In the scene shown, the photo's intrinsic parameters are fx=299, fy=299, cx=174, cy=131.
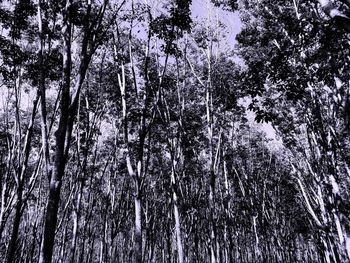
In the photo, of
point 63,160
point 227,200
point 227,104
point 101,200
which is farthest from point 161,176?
point 63,160

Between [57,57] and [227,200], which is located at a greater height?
[57,57]

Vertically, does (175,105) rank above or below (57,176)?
above

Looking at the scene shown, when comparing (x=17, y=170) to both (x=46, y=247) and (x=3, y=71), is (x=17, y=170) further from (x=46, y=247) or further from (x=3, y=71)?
(x=46, y=247)

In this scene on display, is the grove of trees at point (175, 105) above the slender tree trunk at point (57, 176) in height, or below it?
Result: above

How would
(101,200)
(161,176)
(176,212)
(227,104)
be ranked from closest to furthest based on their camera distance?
1. (176,212)
2. (227,104)
3. (161,176)
4. (101,200)

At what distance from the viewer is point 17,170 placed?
9297 mm

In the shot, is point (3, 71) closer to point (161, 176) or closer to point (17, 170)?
point (17, 170)

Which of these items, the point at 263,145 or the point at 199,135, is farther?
the point at 263,145

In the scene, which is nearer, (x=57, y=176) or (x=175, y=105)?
(x=57, y=176)


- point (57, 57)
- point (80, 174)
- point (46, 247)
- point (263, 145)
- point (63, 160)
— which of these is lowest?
point (46, 247)

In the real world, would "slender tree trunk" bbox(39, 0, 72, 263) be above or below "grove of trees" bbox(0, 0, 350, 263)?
below

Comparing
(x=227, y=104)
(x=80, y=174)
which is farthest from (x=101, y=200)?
(x=227, y=104)

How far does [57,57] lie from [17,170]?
4.48 metres

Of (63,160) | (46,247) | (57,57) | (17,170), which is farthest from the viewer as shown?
(57,57)
